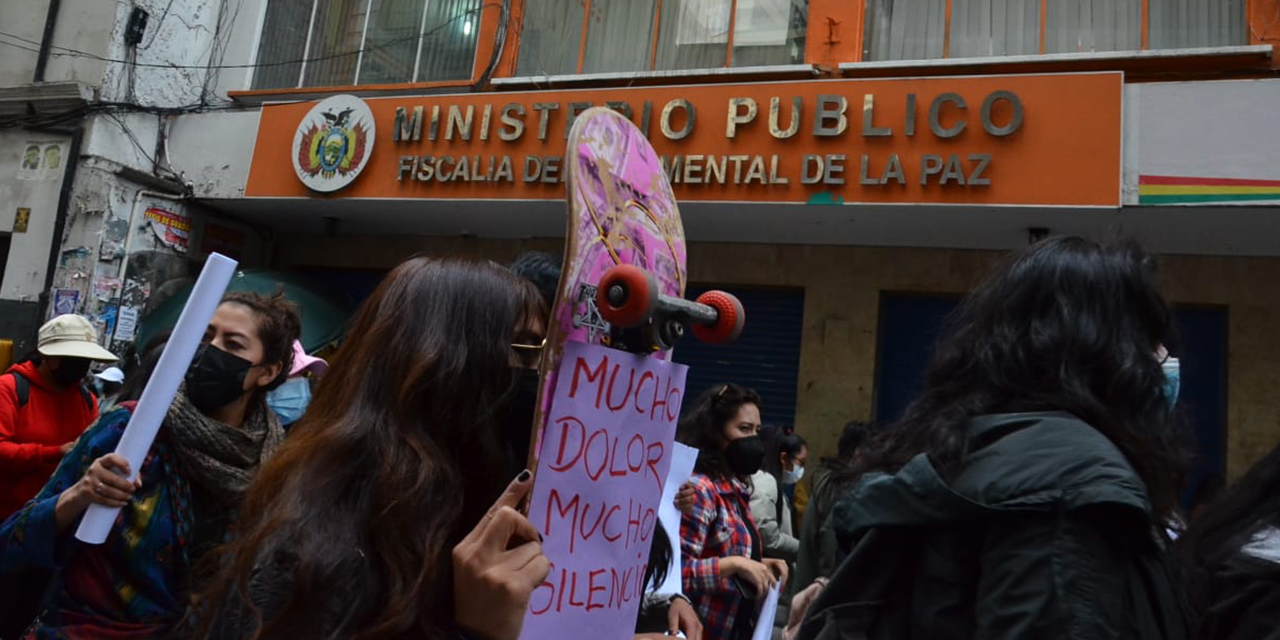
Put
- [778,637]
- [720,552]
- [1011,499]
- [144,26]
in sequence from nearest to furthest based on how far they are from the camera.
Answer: [1011,499], [720,552], [778,637], [144,26]

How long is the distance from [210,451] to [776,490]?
3667 mm

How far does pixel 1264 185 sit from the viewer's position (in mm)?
6055

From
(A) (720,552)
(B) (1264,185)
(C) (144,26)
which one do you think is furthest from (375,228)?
(B) (1264,185)

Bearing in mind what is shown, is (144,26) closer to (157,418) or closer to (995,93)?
(995,93)

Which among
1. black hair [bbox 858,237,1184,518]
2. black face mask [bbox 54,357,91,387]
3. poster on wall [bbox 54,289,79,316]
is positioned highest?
poster on wall [bbox 54,289,79,316]

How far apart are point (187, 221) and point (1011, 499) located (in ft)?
33.4

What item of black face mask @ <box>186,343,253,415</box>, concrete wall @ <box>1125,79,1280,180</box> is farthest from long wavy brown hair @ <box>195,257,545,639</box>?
concrete wall @ <box>1125,79,1280,180</box>

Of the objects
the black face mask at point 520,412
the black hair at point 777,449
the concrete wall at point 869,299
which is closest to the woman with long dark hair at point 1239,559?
the black face mask at point 520,412

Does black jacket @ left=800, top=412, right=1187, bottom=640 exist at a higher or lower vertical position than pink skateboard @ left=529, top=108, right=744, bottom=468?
lower

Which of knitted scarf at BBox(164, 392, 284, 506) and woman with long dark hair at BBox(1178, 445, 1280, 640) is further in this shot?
knitted scarf at BBox(164, 392, 284, 506)

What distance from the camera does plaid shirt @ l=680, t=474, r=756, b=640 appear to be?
3186 mm

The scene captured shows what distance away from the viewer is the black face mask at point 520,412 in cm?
145

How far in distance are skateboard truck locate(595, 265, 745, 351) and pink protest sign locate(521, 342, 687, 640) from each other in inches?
2.7

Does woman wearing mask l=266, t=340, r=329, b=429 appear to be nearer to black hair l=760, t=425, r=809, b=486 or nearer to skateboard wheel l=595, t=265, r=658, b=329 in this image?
black hair l=760, t=425, r=809, b=486
